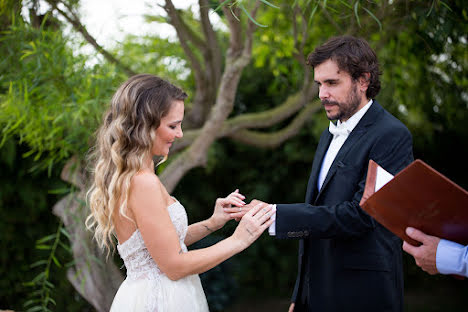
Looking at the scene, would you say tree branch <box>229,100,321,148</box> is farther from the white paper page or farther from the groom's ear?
the white paper page

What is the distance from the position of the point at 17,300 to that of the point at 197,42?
3014mm

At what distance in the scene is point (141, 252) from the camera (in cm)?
200

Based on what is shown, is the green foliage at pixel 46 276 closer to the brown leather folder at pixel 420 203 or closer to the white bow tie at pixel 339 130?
the white bow tie at pixel 339 130

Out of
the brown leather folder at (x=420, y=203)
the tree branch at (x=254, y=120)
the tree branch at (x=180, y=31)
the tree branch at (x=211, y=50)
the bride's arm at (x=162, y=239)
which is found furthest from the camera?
the tree branch at (x=254, y=120)

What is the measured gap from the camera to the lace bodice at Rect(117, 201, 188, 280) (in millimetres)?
1977

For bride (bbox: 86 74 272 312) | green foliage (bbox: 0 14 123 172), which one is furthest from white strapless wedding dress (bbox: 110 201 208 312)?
green foliage (bbox: 0 14 123 172)

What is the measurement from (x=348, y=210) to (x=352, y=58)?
2.47ft

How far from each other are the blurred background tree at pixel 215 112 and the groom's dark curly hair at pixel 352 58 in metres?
0.21

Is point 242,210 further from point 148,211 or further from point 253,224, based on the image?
point 148,211

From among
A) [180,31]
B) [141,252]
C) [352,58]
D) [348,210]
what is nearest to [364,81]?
[352,58]

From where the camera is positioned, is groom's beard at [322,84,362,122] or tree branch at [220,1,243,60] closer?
groom's beard at [322,84,362,122]

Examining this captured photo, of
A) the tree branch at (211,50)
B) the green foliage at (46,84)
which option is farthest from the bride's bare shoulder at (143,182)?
the tree branch at (211,50)

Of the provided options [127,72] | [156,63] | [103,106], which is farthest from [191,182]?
[103,106]

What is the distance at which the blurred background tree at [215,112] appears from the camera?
3.28 m
